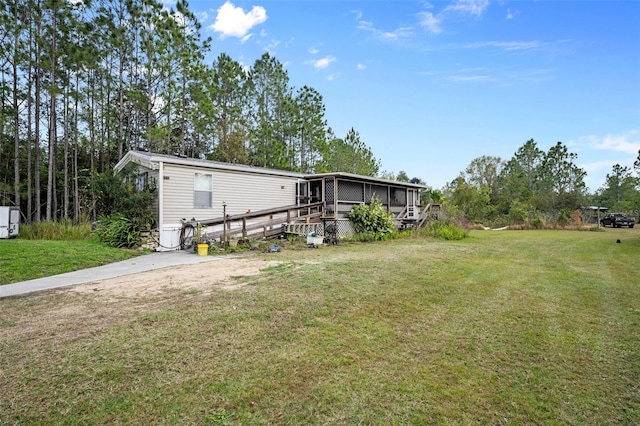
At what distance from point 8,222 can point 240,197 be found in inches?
299

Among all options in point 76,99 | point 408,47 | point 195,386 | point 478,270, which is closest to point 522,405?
point 195,386

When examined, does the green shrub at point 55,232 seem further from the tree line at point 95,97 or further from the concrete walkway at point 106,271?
the concrete walkway at point 106,271

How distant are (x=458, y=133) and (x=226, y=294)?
69.8 ft

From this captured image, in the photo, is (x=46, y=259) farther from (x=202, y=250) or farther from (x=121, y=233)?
(x=202, y=250)

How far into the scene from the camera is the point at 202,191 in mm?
11289

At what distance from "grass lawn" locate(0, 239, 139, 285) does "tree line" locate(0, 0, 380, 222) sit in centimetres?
338

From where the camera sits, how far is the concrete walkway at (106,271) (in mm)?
5148

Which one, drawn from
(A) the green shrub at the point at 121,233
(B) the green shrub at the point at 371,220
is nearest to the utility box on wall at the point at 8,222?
(A) the green shrub at the point at 121,233

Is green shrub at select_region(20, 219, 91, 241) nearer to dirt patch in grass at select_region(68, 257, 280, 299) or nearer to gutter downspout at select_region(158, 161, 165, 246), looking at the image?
gutter downspout at select_region(158, 161, 165, 246)

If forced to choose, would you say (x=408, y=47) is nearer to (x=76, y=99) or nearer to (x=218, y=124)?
(x=218, y=124)

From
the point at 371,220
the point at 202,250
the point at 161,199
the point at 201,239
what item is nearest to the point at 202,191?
the point at 161,199

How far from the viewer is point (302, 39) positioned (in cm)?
1538

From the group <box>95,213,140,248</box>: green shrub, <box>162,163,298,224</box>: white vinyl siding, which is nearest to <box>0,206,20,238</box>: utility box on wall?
A: <box>95,213,140,248</box>: green shrub

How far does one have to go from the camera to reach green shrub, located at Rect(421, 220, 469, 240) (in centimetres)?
1395
